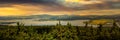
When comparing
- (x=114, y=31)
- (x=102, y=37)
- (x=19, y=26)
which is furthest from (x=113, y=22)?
(x=19, y=26)

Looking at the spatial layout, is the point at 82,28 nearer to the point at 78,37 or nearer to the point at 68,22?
the point at 68,22

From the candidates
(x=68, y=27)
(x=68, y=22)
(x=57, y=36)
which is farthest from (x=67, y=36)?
(x=68, y=22)

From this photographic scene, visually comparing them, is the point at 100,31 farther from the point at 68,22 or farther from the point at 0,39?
the point at 0,39

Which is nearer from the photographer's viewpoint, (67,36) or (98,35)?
(67,36)

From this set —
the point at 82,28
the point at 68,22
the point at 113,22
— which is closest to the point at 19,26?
the point at 68,22

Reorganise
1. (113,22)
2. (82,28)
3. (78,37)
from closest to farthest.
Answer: (78,37) < (113,22) < (82,28)

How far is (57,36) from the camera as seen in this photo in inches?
3401

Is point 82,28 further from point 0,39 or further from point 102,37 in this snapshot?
point 0,39

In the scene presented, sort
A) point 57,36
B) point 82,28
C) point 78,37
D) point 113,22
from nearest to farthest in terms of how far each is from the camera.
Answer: point 57,36
point 78,37
point 113,22
point 82,28

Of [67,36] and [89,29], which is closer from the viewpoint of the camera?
[67,36]

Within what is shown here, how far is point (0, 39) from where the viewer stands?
284 ft

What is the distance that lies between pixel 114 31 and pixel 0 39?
41.9 meters

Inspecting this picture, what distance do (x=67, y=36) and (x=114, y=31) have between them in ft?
81.0

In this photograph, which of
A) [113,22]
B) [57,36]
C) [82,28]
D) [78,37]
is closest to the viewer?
[57,36]
